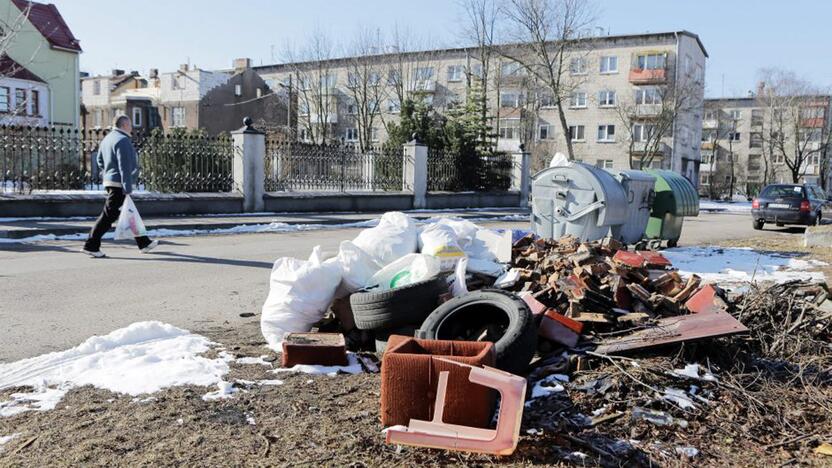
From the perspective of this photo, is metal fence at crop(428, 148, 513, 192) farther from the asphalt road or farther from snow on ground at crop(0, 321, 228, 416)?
snow on ground at crop(0, 321, 228, 416)

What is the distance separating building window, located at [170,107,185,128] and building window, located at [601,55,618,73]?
40.5 m

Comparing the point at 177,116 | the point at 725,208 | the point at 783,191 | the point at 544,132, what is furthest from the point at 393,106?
the point at 783,191

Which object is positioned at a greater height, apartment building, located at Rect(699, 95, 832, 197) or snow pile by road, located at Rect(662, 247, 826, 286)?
apartment building, located at Rect(699, 95, 832, 197)

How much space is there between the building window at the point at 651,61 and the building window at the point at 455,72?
1583 centimetres

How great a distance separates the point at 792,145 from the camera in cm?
7650

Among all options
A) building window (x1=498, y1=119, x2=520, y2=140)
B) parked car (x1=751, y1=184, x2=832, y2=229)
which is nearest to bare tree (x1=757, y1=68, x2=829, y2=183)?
building window (x1=498, y1=119, x2=520, y2=140)

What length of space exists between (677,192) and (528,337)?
35.2ft

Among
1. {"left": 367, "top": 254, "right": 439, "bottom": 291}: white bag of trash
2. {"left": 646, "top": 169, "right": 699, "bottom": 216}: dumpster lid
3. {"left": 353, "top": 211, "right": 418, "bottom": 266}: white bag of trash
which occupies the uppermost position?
{"left": 646, "top": 169, "right": 699, "bottom": 216}: dumpster lid

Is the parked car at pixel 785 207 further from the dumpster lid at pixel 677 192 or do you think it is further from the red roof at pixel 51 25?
the red roof at pixel 51 25

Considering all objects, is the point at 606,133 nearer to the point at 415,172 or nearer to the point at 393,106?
the point at 393,106

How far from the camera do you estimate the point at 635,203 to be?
12.7 m

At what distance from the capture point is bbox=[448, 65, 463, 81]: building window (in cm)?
6387

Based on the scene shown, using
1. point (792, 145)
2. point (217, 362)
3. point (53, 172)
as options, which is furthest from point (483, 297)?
point (792, 145)

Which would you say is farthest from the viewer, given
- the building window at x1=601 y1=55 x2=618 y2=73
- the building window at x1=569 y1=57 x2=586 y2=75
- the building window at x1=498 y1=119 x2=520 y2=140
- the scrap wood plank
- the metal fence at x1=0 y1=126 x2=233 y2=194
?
the building window at x1=498 y1=119 x2=520 y2=140
